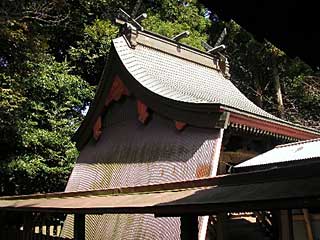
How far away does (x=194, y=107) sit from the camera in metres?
6.82

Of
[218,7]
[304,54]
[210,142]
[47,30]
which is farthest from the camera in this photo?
[47,30]

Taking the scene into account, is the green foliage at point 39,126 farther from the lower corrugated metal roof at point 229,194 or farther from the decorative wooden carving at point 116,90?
the lower corrugated metal roof at point 229,194

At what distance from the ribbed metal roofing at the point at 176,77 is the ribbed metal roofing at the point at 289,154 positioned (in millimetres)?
1335

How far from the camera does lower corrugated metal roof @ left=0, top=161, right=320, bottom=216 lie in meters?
→ 2.61

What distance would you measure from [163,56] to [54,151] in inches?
180

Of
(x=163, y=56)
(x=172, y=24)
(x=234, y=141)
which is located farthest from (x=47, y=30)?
(x=234, y=141)

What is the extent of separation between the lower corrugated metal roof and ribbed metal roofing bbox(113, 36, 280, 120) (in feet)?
11.7

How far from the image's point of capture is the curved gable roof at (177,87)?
6957mm

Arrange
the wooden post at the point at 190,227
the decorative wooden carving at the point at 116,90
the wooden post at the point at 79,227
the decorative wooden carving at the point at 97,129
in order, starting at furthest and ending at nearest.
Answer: the decorative wooden carving at the point at 97,129 < the decorative wooden carving at the point at 116,90 < the wooden post at the point at 79,227 < the wooden post at the point at 190,227

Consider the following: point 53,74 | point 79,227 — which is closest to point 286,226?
point 79,227

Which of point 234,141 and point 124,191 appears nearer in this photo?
point 124,191

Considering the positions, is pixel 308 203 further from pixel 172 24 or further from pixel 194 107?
pixel 172 24

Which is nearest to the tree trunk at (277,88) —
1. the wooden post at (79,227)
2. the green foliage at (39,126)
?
the green foliage at (39,126)

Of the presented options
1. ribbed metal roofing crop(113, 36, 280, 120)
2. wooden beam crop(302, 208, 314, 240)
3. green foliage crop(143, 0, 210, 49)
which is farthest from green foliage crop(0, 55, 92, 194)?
wooden beam crop(302, 208, 314, 240)
